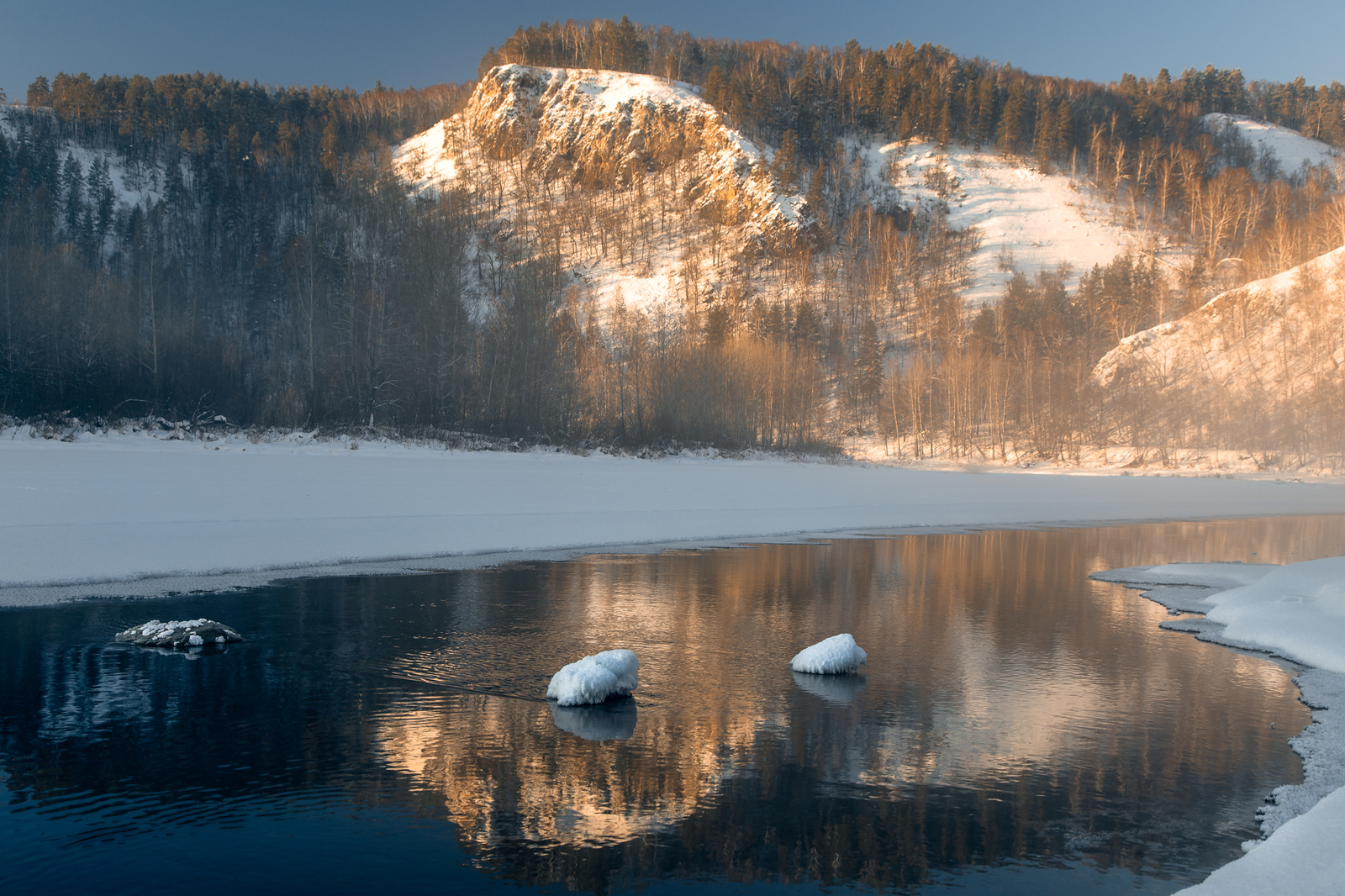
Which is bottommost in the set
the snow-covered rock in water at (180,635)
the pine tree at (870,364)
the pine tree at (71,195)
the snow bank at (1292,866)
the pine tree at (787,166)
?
the snow-covered rock in water at (180,635)

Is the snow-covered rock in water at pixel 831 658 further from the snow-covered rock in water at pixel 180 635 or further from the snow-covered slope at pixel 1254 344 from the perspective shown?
the snow-covered slope at pixel 1254 344

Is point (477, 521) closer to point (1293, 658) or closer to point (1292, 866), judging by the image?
point (1293, 658)

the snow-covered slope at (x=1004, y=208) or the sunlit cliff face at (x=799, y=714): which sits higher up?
the snow-covered slope at (x=1004, y=208)

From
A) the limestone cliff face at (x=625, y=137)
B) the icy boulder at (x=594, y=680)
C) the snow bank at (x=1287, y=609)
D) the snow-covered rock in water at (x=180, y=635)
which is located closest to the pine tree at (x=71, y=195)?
the limestone cliff face at (x=625, y=137)

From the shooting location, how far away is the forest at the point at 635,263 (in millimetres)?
32062

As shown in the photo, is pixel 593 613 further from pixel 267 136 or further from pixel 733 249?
pixel 267 136

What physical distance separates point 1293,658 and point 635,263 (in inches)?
3450

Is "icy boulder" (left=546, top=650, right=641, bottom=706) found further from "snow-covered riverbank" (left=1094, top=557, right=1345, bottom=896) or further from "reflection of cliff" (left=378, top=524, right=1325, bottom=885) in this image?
"snow-covered riverbank" (left=1094, top=557, right=1345, bottom=896)

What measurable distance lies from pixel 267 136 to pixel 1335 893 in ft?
396

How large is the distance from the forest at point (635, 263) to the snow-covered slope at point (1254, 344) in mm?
2383

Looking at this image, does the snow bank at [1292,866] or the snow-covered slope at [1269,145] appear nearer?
the snow bank at [1292,866]

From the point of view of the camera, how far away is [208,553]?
13891mm

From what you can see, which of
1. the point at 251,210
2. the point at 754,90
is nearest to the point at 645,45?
the point at 754,90

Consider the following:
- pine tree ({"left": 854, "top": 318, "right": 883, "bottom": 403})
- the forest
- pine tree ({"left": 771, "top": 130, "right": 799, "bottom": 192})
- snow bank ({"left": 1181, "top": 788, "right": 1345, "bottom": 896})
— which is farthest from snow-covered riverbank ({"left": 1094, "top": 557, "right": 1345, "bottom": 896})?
pine tree ({"left": 771, "top": 130, "right": 799, "bottom": 192})
